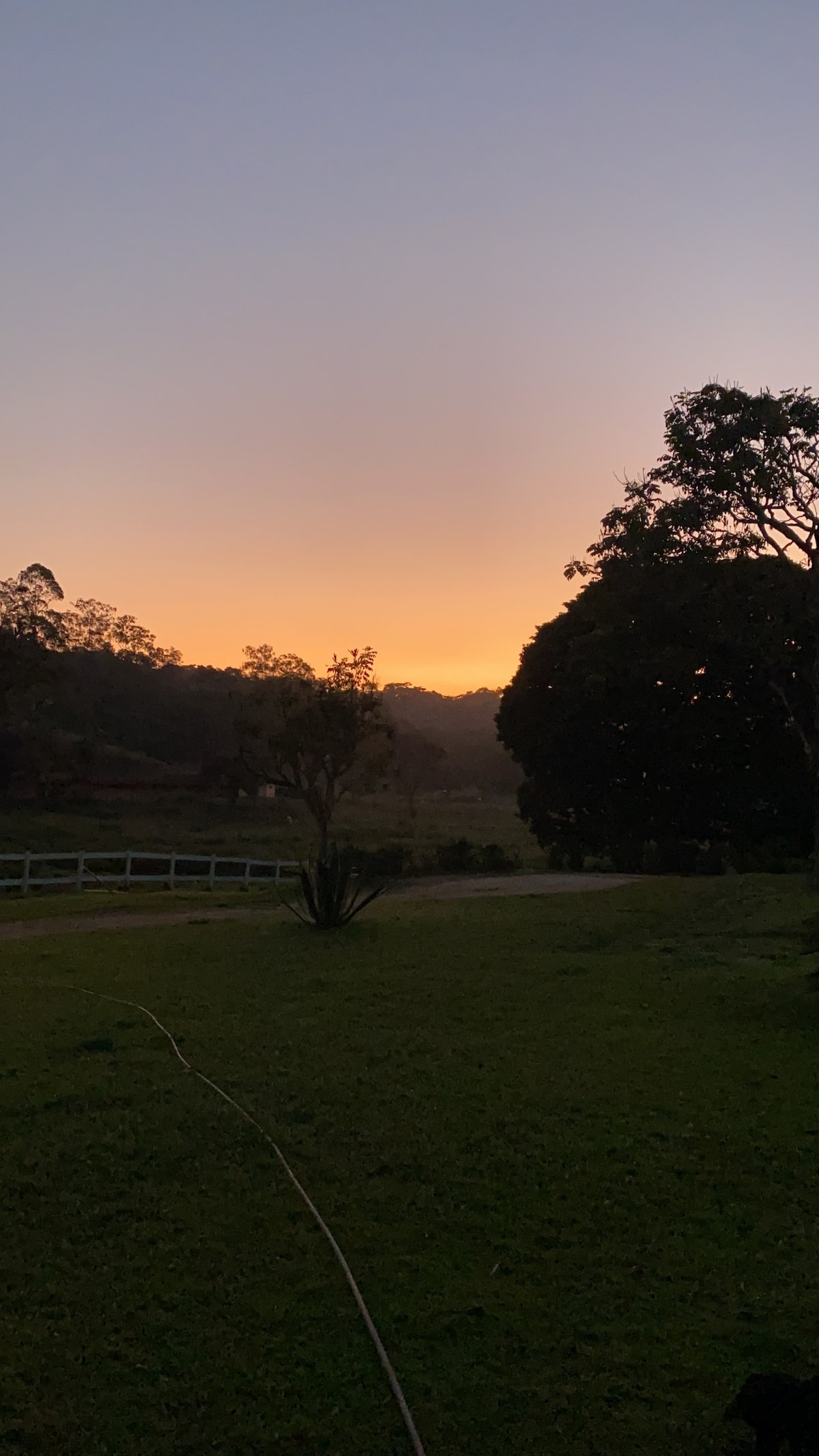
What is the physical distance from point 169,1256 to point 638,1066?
3.70m

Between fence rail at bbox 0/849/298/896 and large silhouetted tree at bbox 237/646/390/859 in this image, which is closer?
fence rail at bbox 0/849/298/896

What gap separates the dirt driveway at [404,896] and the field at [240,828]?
4.86 metres

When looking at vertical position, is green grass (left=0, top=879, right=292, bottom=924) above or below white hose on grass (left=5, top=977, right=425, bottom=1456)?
above

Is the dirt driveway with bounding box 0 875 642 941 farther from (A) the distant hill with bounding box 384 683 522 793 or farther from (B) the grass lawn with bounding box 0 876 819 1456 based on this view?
(A) the distant hill with bounding box 384 683 522 793

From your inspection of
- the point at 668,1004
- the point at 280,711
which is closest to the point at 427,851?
the point at 280,711

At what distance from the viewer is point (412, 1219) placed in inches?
198

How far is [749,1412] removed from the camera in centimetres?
323

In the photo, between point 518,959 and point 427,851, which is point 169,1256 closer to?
point 518,959

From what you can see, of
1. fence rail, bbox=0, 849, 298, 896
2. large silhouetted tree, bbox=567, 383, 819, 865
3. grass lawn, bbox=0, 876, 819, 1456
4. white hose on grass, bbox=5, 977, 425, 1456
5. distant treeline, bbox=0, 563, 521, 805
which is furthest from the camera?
distant treeline, bbox=0, 563, 521, 805

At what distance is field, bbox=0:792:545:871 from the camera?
39.3 metres

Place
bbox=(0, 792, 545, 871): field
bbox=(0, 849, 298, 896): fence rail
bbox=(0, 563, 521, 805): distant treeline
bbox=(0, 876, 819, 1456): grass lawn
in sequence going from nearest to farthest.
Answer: bbox=(0, 876, 819, 1456): grass lawn
bbox=(0, 849, 298, 896): fence rail
bbox=(0, 792, 545, 871): field
bbox=(0, 563, 521, 805): distant treeline

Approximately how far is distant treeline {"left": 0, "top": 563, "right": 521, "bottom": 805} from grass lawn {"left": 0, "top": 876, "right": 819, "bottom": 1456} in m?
23.1

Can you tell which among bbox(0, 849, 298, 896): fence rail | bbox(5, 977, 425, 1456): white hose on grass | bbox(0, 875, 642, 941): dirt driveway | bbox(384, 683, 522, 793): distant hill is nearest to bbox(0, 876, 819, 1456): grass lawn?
bbox(5, 977, 425, 1456): white hose on grass

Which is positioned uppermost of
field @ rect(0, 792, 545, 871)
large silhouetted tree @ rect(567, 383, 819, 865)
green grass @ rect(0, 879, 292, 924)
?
large silhouetted tree @ rect(567, 383, 819, 865)
